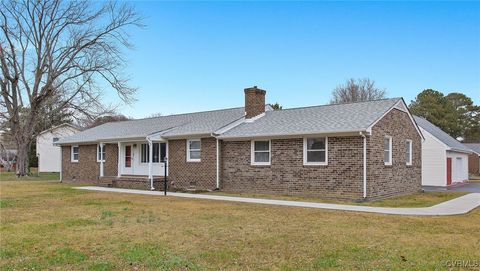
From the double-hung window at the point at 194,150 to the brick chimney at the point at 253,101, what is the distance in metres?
2.89

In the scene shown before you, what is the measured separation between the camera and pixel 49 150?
46281 mm

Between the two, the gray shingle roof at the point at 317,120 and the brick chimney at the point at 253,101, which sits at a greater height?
the brick chimney at the point at 253,101

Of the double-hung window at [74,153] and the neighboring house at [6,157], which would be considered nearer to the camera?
the double-hung window at [74,153]

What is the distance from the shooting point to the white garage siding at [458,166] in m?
28.1

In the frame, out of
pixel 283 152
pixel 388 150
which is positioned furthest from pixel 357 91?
pixel 283 152

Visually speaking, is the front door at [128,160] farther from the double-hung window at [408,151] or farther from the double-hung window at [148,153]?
the double-hung window at [408,151]

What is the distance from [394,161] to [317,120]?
3.77 metres

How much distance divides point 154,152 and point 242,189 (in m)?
6.56

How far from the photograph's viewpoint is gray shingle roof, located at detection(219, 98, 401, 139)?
1586 cm

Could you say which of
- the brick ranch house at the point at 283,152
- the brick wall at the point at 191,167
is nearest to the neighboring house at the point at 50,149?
the brick ranch house at the point at 283,152

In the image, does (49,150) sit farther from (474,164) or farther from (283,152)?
(474,164)

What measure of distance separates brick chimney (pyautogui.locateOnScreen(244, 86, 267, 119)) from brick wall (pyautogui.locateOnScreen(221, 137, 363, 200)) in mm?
2625

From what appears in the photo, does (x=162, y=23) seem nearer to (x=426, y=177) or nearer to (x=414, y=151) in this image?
(x=414, y=151)

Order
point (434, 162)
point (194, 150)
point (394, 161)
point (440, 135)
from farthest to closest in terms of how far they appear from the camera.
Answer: point (440, 135) → point (434, 162) → point (194, 150) → point (394, 161)
